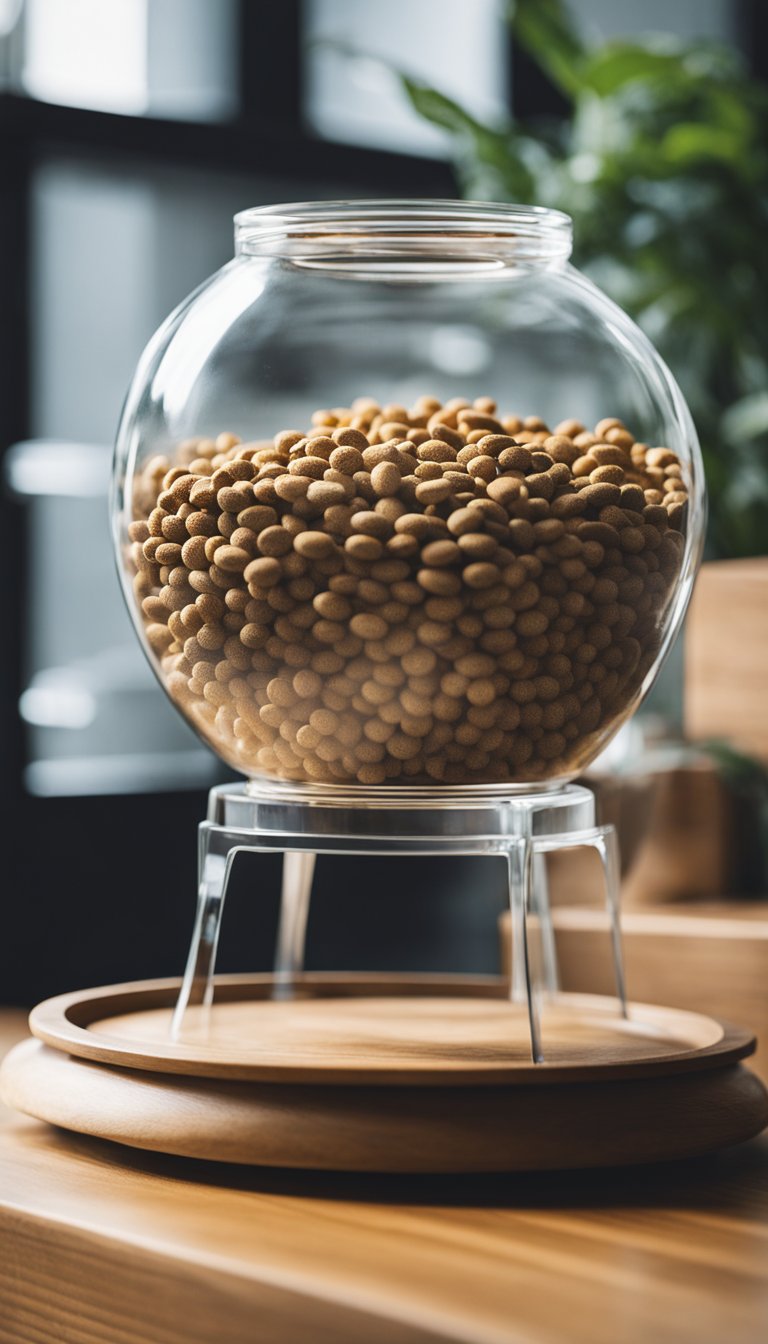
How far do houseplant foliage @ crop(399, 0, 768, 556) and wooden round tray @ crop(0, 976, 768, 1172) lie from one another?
1.21 meters

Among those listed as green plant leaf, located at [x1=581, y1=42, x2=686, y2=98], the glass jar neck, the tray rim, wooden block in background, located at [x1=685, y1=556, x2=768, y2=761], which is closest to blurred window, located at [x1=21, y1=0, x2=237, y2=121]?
green plant leaf, located at [x1=581, y1=42, x2=686, y2=98]

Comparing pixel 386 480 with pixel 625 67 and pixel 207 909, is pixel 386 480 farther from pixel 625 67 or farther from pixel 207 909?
pixel 625 67

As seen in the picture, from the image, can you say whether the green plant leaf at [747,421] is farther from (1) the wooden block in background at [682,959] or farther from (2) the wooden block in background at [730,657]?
(1) the wooden block in background at [682,959]

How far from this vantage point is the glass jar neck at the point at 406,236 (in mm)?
743

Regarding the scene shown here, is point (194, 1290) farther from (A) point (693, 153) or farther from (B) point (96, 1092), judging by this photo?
(A) point (693, 153)

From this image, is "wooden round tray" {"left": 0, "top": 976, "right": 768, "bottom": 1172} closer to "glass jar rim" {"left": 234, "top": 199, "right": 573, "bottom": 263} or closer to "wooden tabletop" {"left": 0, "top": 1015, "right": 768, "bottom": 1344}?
"wooden tabletop" {"left": 0, "top": 1015, "right": 768, "bottom": 1344}

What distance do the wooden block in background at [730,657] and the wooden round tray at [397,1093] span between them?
69cm

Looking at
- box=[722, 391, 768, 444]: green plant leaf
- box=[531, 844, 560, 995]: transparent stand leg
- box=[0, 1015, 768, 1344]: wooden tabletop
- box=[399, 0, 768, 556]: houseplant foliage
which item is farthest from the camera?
box=[399, 0, 768, 556]: houseplant foliage

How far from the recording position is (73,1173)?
0.67 meters

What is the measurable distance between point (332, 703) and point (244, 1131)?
169 mm

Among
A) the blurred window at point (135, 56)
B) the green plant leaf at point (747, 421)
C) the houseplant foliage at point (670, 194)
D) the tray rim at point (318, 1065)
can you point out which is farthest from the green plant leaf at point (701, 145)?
the tray rim at point (318, 1065)

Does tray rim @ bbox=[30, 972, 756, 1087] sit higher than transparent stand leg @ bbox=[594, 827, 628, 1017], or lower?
lower

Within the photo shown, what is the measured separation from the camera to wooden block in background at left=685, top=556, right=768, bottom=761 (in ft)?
4.60

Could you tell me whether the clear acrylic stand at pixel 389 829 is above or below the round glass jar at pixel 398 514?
below
